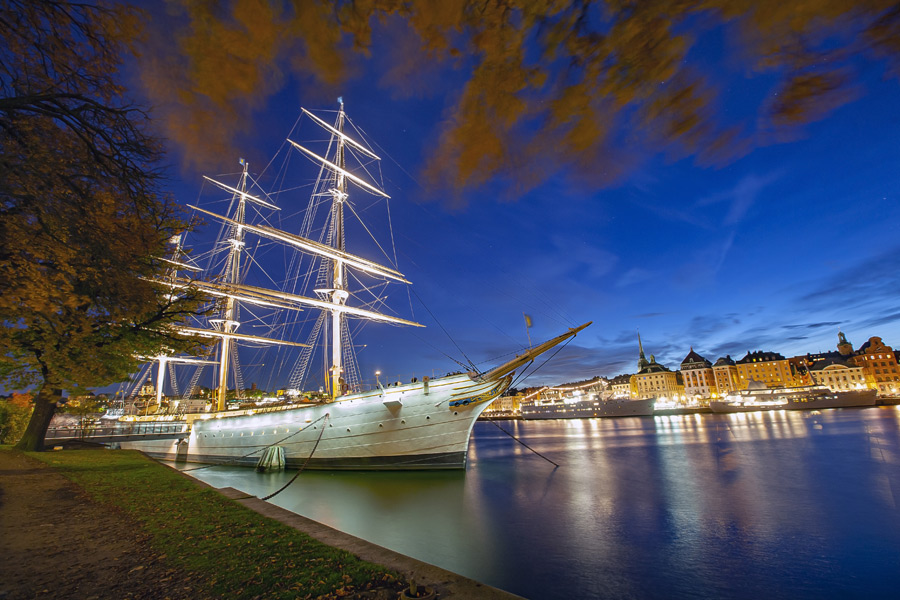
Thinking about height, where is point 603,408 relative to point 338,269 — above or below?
below

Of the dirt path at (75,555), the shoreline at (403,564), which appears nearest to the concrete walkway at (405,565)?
the shoreline at (403,564)

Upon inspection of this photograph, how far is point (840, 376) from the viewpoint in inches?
4109

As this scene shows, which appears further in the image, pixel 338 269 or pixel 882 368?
pixel 882 368

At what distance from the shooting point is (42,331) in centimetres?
996

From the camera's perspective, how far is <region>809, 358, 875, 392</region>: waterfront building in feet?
334

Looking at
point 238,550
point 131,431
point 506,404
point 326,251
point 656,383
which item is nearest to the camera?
point 238,550

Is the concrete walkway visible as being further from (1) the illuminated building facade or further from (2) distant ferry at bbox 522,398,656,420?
(1) the illuminated building facade

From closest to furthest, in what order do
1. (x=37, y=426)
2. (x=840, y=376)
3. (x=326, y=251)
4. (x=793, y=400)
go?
(x=37, y=426)
(x=326, y=251)
(x=793, y=400)
(x=840, y=376)

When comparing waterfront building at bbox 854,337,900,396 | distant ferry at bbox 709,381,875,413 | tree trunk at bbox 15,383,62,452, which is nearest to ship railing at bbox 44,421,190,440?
tree trunk at bbox 15,383,62,452

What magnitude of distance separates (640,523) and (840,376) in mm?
138435

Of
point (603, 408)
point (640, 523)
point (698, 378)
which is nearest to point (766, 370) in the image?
point (698, 378)

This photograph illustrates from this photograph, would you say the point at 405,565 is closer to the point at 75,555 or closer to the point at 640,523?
the point at 75,555

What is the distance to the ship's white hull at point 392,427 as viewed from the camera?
1812cm

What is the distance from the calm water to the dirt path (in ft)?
18.9
